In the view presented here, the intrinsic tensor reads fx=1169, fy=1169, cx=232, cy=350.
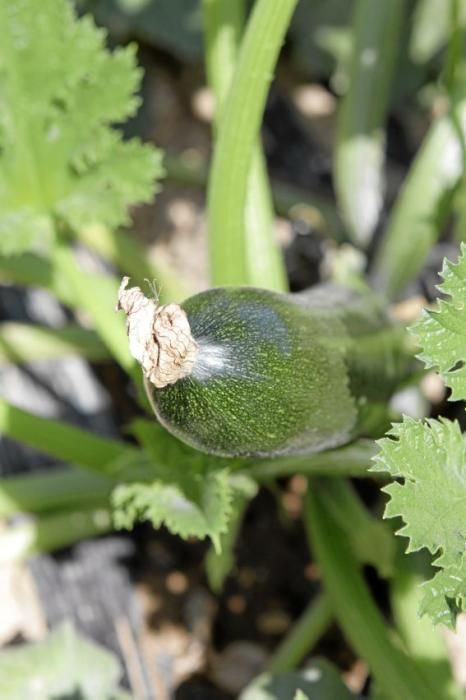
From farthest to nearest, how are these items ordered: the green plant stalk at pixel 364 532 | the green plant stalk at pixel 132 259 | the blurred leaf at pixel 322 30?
the blurred leaf at pixel 322 30 → the green plant stalk at pixel 132 259 → the green plant stalk at pixel 364 532

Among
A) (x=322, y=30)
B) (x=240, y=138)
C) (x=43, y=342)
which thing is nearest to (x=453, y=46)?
(x=240, y=138)

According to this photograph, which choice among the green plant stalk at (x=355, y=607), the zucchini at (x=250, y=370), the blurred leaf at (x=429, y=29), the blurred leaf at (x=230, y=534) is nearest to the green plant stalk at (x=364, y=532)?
the green plant stalk at (x=355, y=607)

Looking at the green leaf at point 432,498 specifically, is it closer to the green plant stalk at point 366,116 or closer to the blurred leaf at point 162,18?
the green plant stalk at point 366,116

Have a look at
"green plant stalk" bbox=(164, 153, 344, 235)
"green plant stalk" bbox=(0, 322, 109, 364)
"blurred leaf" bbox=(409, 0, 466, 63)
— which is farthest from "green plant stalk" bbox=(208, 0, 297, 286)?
"blurred leaf" bbox=(409, 0, 466, 63)

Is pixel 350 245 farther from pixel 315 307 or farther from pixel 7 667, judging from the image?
pixel 7 667

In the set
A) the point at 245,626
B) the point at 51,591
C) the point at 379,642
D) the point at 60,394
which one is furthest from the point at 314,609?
the point at 60,394

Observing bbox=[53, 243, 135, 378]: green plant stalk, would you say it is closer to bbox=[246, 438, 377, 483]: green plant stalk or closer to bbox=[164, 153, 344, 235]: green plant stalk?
bbox=[246, 438, 377, 483]: green plant stalk
